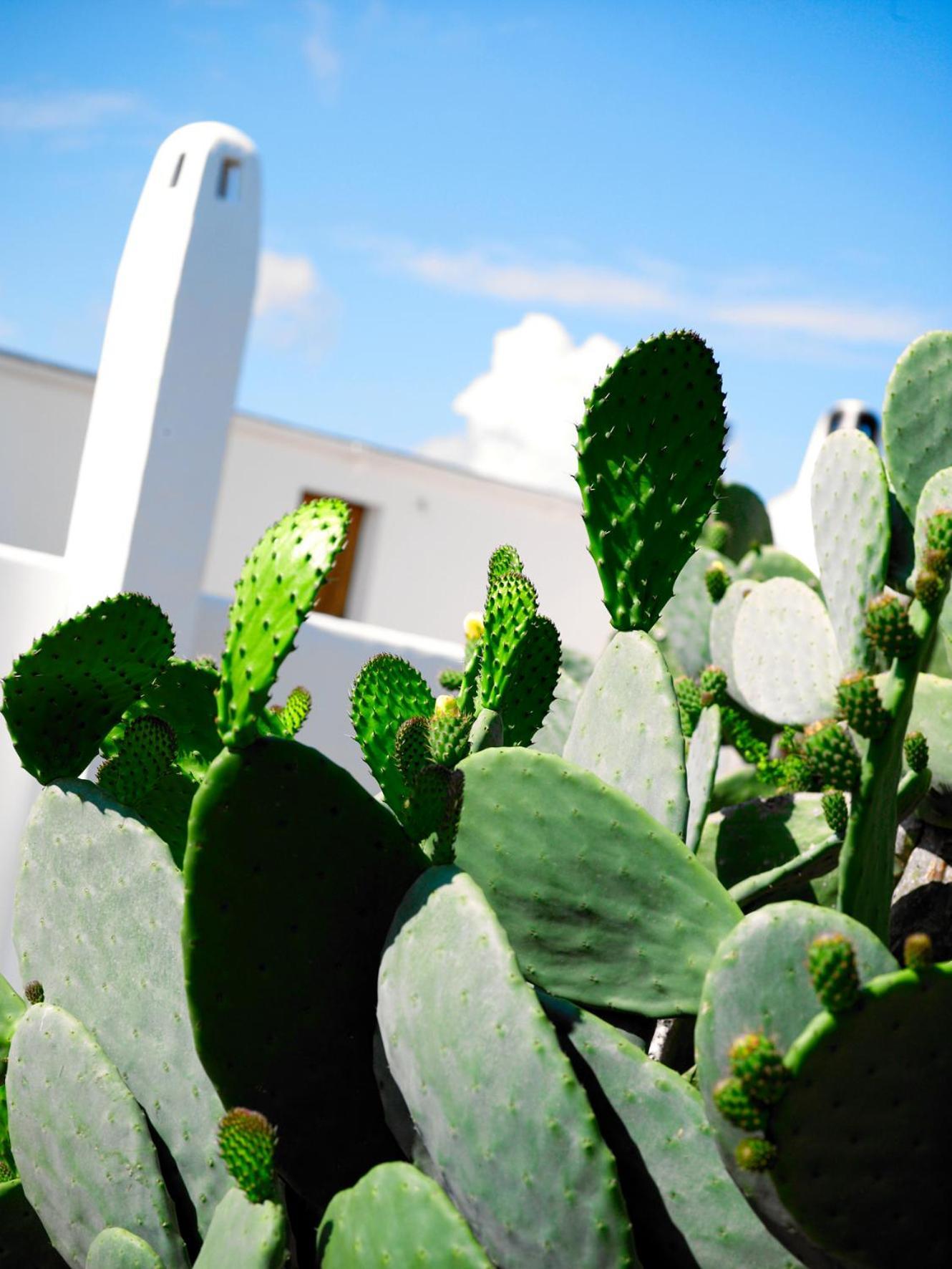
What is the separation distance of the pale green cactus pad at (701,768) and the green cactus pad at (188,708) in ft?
2.19

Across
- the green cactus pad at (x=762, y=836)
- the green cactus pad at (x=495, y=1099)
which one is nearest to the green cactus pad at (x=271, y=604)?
the green cactus pad at (x=495, y=1099)

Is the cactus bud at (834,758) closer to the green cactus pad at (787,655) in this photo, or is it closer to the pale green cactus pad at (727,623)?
the green cactus pad at (787,655)

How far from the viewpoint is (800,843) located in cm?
187

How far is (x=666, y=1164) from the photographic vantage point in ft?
3.96

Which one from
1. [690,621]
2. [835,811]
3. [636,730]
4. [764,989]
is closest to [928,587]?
[835,811]

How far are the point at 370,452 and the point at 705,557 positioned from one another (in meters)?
12.2

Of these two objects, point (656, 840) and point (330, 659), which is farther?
point (330, 659)

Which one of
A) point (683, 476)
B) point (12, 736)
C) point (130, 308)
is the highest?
point (130, 308)

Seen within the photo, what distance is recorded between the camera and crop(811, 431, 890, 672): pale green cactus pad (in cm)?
222

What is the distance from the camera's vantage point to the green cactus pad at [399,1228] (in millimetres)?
1144

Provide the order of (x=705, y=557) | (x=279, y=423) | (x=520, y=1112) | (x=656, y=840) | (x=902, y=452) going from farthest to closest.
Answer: (x=279, y=423) < (x=705, y=557) < (x=902, y=452) < (x=656, y=840) < (x=520, y=1112)

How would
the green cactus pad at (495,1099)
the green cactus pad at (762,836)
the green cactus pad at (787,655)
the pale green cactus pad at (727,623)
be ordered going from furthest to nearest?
the pale green cactus pad at (727,623)
the green cactus pad at (787,655)
the green cactus pad at (762,836)
the green cactus pad at (495,1099)

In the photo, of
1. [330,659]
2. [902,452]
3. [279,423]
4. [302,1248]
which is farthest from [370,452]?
[302,1248]

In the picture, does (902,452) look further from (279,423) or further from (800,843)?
(279,423)
